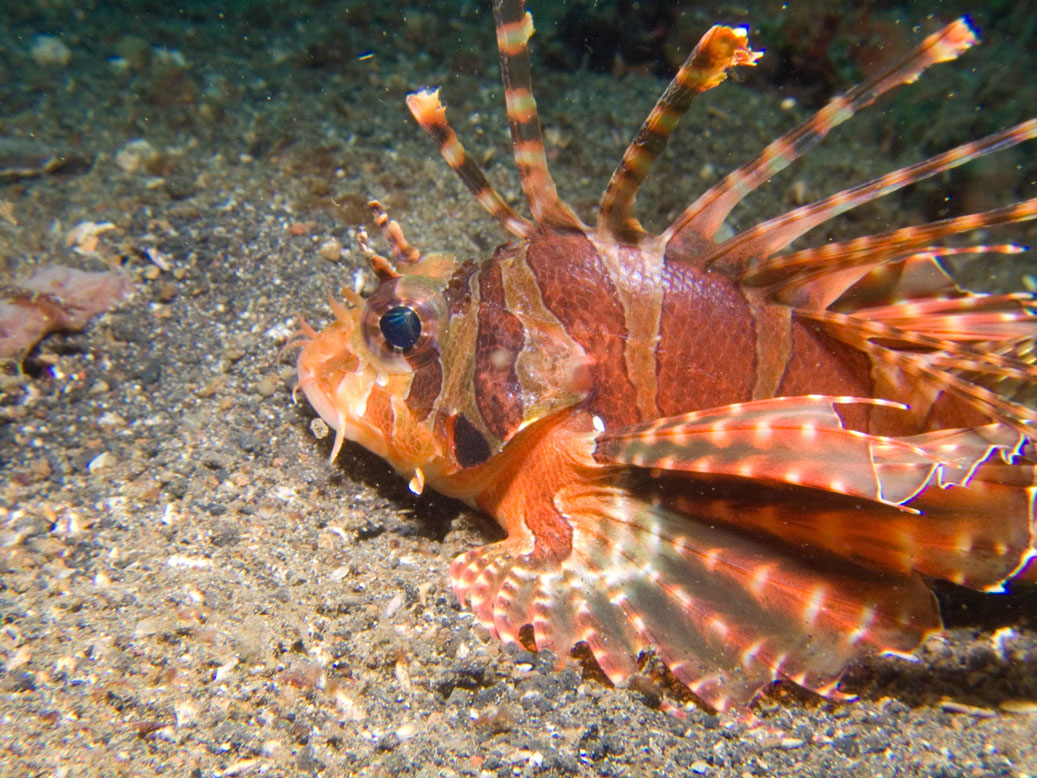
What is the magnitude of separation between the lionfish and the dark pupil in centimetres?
1

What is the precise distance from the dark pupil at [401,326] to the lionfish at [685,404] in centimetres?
1

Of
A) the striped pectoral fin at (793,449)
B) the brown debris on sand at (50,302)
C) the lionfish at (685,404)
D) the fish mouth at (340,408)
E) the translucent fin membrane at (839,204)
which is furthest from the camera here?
the brown debris on sand at (50,302)

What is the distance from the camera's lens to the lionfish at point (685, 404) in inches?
101

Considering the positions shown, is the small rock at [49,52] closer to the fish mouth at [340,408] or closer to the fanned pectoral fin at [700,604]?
the fish mouth at [340,408]

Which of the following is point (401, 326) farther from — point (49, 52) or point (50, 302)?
point (49, 52)

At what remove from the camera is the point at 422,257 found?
10.8 feet

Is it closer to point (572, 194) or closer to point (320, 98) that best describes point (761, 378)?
point (572, 194)

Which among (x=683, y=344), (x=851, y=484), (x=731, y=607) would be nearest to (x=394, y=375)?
(x=683, y=344)

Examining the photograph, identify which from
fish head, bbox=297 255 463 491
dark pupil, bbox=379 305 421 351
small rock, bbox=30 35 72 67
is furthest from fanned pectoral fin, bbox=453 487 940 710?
small rock, bbox=30 35 72 67

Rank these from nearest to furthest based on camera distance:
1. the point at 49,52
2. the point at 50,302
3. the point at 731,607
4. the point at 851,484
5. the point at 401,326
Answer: the point at 851,484
the point at 731,607
the point at 401,326
the point at 50,302
the point at 49,52

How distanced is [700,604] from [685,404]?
0.92 meters

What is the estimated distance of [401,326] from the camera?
289 cm

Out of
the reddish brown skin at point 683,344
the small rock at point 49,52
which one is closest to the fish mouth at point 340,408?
the reddish brown skin at point 683,344

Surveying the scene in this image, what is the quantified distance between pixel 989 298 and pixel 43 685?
450 centimetres
